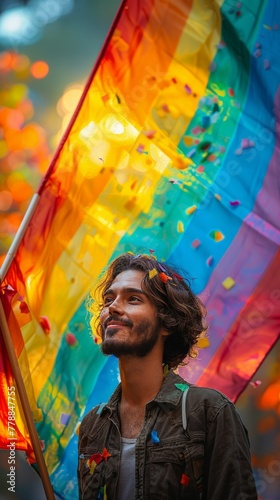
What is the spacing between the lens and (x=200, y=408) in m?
2.06

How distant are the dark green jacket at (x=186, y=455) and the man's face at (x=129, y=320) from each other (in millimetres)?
185

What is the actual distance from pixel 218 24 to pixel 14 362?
1.83m

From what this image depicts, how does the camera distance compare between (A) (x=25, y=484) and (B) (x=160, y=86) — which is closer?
(B) (x=160, y=86)

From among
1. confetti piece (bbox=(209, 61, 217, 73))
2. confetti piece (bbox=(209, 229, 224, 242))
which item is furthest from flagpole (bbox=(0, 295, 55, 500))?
confetti piece (bbox=(209, 61, 217, 73))

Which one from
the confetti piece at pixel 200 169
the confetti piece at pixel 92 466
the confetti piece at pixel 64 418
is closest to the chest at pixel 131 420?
the confetti piece at pixel 92 466

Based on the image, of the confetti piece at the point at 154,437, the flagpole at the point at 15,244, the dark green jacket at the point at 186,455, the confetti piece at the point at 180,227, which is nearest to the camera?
the dark green jacket at the point at 186,455

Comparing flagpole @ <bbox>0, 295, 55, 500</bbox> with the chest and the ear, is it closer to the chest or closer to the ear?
the chest

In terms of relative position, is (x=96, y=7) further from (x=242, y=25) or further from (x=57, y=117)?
(x=242, y=25)

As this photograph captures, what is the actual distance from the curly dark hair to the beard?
84 mm

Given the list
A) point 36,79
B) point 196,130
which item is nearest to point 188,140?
point 196,130

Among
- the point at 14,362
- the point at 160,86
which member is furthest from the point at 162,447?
the point at 160,86

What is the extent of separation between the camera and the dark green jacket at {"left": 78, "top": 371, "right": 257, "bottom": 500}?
6.33ft

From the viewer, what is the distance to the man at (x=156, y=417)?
1.97 m

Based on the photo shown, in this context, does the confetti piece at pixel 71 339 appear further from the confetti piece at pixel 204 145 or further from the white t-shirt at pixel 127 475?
the confetti piece at pixel 204 145
